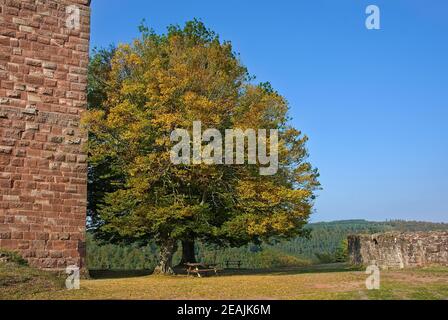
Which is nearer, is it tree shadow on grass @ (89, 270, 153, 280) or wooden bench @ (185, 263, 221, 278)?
tree shadow on grass @ (89, 270, 153, 280)

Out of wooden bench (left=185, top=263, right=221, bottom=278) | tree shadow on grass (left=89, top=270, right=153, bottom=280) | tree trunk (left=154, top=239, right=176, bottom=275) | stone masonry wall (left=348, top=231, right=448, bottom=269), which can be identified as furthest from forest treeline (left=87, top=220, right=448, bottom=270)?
tree trunk (left=154, top=239, right=176, bottom=275)

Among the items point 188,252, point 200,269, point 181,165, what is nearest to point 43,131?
point 181,165

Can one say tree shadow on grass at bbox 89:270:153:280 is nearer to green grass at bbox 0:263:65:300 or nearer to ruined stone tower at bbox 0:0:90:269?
ruined stone tower at bbox 0:0:90:269

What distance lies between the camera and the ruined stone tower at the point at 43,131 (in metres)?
15.6

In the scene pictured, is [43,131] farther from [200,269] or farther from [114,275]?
[200,269]

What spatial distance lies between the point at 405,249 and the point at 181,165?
9.46 m

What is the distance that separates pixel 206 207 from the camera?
19672 mm

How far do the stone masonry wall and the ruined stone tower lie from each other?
40.6ft

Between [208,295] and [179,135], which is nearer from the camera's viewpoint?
[208,295]

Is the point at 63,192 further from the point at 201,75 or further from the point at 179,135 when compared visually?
the point at 201,75

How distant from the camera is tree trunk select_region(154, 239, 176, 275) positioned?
20.7m

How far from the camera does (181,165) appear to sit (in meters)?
19.3
